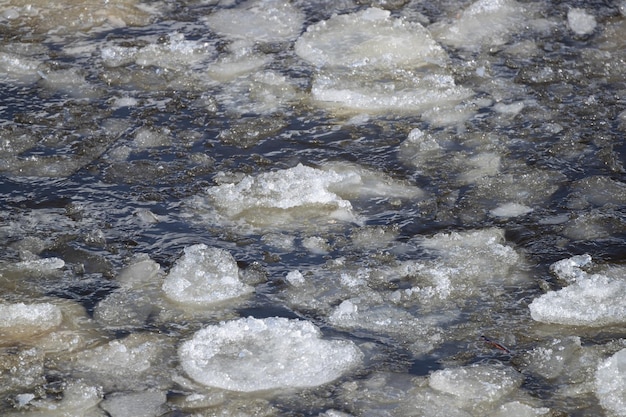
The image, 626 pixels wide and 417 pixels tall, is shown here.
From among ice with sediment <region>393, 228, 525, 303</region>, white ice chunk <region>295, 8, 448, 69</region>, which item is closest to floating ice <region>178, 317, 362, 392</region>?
ice with sediment <region>393, 228, 525, 303</region>

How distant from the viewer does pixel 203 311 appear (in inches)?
120

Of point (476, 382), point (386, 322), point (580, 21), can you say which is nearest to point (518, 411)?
point (476, 382)

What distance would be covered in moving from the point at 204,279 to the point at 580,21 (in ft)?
8.78

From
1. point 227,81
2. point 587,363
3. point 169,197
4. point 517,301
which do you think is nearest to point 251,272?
point 169,197

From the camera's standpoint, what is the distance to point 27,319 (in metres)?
2.96

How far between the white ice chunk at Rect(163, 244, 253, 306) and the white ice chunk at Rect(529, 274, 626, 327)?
0.93 meters

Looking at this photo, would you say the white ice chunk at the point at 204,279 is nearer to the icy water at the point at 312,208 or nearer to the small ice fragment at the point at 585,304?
the icy water at the point at 312,208

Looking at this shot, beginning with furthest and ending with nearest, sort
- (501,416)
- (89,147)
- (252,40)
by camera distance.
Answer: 1. (252,40)
2. (89,147)
3. (501,416)

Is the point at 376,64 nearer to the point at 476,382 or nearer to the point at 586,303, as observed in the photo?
the point at 586,303

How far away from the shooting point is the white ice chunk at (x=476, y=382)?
2666 millimetres

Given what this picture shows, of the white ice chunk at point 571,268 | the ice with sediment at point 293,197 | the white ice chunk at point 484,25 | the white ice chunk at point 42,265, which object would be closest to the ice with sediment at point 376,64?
the white ice chunk at point 484,25

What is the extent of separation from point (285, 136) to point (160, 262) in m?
0.97

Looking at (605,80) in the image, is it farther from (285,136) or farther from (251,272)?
(251,272)

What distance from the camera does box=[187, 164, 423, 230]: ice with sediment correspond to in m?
3.49
